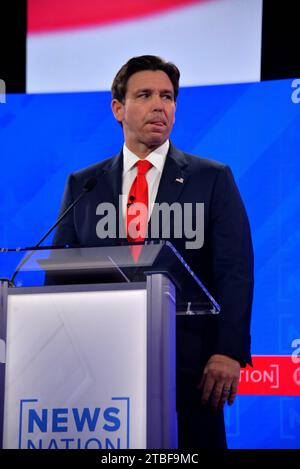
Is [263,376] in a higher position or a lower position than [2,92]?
lower

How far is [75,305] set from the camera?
2117 mm

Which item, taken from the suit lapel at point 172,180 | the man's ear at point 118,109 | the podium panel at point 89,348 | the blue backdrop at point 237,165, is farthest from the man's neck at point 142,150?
the podium panel at point 89,348

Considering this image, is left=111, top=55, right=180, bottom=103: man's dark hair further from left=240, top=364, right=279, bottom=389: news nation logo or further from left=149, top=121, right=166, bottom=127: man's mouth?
left=240, top=364, right=279, bottom=389: news nation logo

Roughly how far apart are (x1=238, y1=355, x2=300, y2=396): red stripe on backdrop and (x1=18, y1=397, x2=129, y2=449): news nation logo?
1.74 meters

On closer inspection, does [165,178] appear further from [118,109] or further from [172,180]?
[118,109]

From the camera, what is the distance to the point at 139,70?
381 cm

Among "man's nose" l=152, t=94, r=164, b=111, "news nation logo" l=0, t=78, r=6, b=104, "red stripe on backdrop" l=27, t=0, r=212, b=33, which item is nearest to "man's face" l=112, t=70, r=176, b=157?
"man's nose" l=152, t=94, r=164, b=111

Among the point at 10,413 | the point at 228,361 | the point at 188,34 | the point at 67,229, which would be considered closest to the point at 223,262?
the point at 228,361

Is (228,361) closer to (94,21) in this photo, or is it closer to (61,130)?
(61,130)

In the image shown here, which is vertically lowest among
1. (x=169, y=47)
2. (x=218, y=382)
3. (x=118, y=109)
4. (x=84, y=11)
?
(x=218, y=382)

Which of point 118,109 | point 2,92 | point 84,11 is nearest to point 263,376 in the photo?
point 118,109

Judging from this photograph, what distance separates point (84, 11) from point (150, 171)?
1.26 meters

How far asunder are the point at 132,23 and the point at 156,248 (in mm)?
2421

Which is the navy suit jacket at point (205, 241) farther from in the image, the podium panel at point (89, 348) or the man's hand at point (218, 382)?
the podium panel at point (89, 348)
